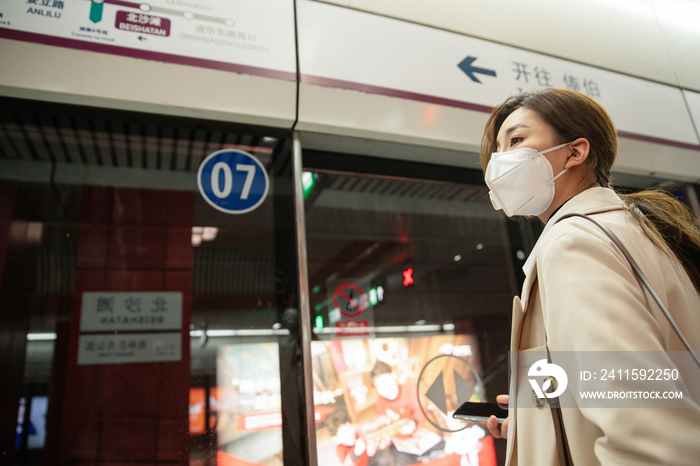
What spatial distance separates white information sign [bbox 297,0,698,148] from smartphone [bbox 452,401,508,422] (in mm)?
1500

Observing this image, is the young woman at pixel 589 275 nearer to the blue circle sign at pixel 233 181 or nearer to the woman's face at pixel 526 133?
the woman's face at pixel 526 133

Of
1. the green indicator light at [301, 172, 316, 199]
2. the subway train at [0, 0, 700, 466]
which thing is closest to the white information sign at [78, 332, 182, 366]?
the subway train at [0, 0, 700, 466]

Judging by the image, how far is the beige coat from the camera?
25.3 inches

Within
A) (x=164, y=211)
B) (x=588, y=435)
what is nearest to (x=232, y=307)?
(x=164, y=211)

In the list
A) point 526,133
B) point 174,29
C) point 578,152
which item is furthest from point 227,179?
point 578,152

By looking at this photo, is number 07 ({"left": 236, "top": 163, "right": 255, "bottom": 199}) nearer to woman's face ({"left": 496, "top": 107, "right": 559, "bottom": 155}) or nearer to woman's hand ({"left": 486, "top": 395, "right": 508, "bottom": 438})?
woman's face ({"left": 496, "top": 107, "right": 559, "bottom": 155})

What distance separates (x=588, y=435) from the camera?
765 millimetres

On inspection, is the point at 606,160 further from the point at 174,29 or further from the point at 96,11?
the point at 96,11

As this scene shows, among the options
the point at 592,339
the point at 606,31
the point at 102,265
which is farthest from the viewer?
the point at 606,31

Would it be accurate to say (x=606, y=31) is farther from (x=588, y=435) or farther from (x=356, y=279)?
(x=588, y=435)

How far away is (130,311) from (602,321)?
65.7 inches

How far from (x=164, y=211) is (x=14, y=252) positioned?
0.56m

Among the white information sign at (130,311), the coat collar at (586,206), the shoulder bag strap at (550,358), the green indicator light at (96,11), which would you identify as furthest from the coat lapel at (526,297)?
the green indicator light at (96,11)

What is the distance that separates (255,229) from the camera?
209 centimetres
